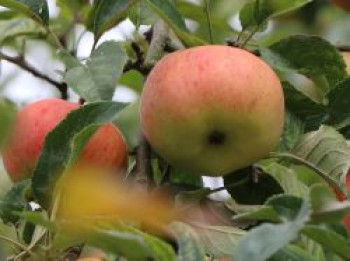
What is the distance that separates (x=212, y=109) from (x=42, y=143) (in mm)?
271

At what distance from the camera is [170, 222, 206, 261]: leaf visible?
104cm

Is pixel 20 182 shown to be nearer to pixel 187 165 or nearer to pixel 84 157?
pixel 84 157

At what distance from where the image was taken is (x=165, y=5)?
1317 mm

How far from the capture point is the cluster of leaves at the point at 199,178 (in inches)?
43.7

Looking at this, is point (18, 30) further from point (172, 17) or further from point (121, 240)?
point (121, 240)

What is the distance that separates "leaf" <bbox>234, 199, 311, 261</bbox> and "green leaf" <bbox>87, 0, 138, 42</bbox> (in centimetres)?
51

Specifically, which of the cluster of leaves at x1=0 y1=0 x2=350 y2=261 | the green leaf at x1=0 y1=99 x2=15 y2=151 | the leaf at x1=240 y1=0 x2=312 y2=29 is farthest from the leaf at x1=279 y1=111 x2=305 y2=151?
the green leaf at x1=0 y1=99 x2=15 y2=151

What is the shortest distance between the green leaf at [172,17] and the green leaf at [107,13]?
73 mm

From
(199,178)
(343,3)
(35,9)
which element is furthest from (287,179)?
(343,3)

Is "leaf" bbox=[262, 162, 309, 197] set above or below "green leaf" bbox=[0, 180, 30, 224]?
above

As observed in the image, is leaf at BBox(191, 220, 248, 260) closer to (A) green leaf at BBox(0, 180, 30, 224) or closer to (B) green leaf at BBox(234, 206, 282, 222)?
(B) green leaf at BBox(234, 206, 282, 222)

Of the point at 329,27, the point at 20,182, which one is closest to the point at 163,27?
the point at 20,182

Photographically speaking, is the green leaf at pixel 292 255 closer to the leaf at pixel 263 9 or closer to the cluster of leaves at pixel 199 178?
the cluster of leaves at pixel 199 178

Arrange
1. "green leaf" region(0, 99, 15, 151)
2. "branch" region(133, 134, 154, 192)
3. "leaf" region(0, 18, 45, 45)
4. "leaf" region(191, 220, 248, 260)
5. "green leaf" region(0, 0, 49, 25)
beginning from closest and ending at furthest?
"green leaf" region(0, 99, 15, 151) < "leaf" region(191, 220, 248, 260) < "branch" region(133, 134, 154, 192) < "green leaf" region(0, 0, 49, 25) < "leaf" region(0, 18, 45, 45)
